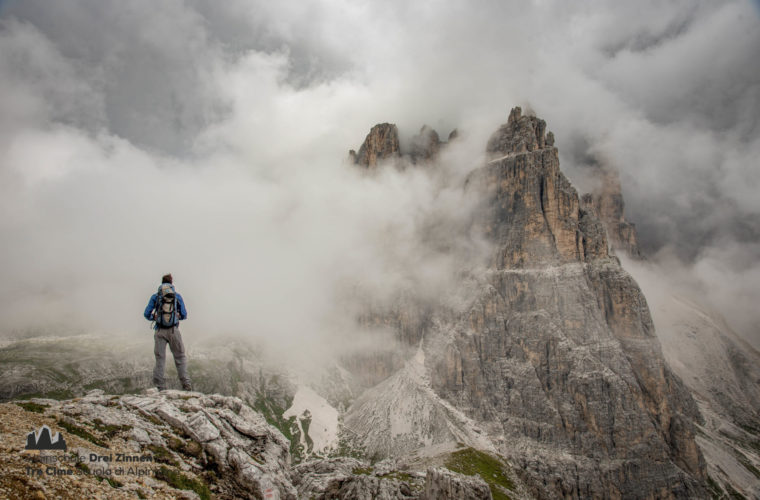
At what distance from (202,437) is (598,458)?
16659 cm

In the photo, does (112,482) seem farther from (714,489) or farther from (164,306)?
(714,489)

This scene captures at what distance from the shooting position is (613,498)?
440 ft

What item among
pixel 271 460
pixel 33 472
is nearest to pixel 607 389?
pixel 271 460

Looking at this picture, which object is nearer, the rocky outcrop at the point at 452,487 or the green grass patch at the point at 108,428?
the green grass patch at the point at 108,428

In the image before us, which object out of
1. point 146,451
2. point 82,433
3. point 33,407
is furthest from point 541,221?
point 33,407

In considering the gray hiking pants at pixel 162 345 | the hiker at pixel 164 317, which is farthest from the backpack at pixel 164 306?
the gray hiking pants at pixel 162 345

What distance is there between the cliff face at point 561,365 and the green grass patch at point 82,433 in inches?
5972

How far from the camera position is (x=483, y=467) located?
12656 centimetres

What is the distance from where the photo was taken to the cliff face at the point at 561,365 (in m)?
141

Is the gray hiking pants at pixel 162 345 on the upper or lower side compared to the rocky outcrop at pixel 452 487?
upper


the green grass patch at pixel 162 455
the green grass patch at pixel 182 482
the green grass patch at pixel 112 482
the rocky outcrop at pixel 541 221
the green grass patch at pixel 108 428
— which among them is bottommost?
the green grass patch at pixel 182 482

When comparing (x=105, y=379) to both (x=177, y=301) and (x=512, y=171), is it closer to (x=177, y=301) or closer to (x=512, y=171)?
(x=177, y=301)

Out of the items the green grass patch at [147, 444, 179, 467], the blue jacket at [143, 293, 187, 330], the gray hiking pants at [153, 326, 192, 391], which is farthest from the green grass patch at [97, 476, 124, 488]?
the blue jacket at [143, 293, 187, 330]

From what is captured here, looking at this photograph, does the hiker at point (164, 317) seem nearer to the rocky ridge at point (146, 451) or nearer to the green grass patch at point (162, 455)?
the rocky ridge at point (146, 451)
